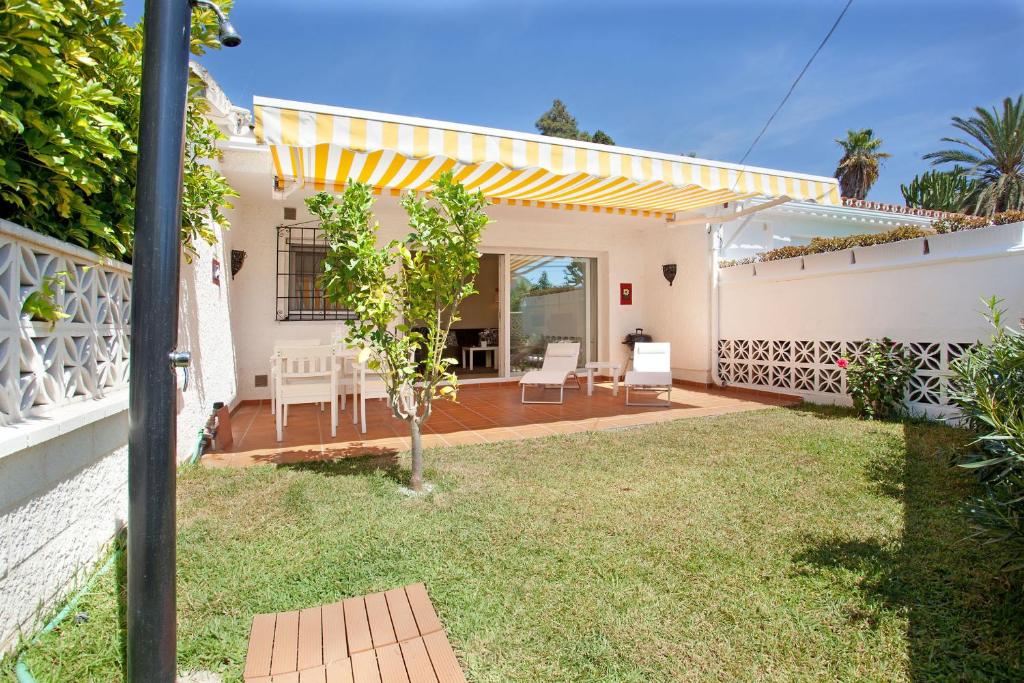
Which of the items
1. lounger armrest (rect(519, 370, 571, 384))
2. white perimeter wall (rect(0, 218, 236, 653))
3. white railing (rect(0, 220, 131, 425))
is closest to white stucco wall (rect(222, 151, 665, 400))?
lounger armrest (rect(519, 370, 571, 384))

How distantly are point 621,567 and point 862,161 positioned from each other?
163 feet

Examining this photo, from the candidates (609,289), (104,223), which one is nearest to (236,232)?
(104,223)

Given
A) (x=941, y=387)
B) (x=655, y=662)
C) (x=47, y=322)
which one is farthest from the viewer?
(x=941, y=387)

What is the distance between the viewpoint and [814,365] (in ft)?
32.2

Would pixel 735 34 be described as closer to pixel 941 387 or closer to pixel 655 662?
pixel 941 387

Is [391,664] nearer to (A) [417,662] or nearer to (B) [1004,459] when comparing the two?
(A) [417,662]

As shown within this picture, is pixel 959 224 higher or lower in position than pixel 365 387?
higher

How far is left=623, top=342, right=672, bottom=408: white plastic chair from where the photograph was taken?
9.69 metres

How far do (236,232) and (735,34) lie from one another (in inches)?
423

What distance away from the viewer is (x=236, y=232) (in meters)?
10.1

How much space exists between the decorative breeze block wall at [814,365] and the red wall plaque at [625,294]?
2867 millimetres

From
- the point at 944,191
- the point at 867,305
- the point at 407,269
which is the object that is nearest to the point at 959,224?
the point at 867,305

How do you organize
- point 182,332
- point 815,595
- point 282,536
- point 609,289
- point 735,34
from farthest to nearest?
point 609,289, point 735,34, point 182,332, point 282,536, point 815,595

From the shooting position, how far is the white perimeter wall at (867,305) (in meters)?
7.24
